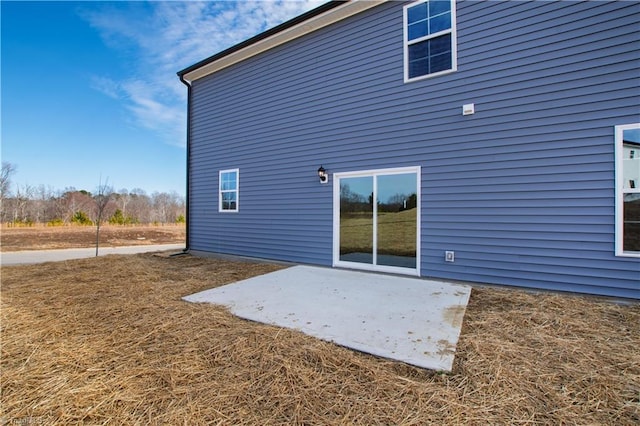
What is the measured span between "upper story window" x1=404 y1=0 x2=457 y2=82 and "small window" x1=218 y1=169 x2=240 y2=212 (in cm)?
491

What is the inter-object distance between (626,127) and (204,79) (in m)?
9.26

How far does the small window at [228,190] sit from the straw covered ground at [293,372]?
4.37 metres

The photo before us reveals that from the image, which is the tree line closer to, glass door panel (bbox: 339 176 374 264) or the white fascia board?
the white fascia board

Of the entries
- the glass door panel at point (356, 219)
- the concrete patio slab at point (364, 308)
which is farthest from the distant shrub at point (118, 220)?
the glass door panel at point (356, 219)

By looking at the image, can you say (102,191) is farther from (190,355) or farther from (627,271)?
(627,271)

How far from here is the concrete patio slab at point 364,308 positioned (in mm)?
2479

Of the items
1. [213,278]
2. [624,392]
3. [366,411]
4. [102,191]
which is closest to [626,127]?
[624,392]

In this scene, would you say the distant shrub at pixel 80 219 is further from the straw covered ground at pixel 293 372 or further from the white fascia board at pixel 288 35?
the straw covered ground at pixel 293 372

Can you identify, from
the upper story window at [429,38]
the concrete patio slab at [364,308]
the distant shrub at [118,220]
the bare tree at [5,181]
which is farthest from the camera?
the distant shrub at [118,220]

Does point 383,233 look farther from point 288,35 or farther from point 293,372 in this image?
point 288,35

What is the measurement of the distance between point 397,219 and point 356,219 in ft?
2.76

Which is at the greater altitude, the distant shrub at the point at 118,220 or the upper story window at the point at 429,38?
the upper story window at the point at 429,38

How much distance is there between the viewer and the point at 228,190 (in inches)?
306

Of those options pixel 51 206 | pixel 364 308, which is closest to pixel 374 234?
pixel 364 308
